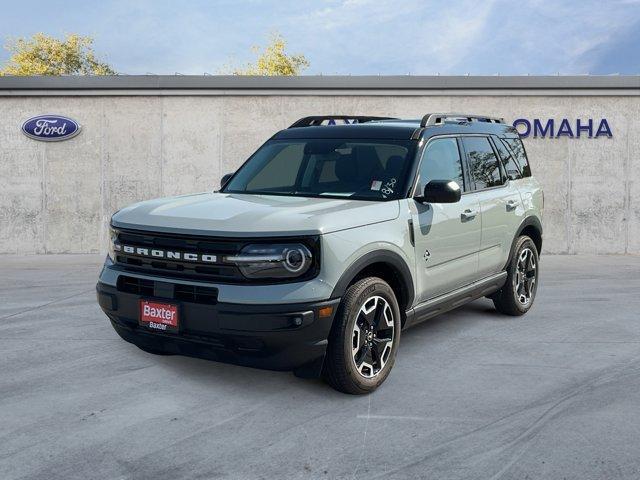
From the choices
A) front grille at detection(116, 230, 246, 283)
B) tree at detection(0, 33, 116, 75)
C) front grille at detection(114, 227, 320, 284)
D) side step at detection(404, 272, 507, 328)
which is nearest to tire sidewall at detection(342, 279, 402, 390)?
side step at detection(404, 272, 507, 328)

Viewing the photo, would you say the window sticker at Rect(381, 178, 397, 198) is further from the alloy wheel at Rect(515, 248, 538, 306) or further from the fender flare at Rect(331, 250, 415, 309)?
the alloy wheel at Rect(515, 248, 538, 306)

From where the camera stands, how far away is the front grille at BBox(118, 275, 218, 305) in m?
4.09

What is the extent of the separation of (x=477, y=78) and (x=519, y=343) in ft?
25.2

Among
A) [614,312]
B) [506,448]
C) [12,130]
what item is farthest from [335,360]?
[12,130]

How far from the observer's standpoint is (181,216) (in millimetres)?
4352

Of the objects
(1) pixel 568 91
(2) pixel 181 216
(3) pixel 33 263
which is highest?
(1) pixel 568 91

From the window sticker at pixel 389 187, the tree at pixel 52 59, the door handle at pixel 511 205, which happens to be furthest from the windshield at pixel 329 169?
the tree at pixel 52 59

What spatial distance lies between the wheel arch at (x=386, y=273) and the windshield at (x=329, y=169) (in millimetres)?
501

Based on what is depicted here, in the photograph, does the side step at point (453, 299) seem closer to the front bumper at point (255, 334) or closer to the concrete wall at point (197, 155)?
the front bumper at point (255, 334)

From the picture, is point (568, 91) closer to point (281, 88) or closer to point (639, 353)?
point (281, 88)

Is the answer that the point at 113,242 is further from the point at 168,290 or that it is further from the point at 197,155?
the point at 197,155

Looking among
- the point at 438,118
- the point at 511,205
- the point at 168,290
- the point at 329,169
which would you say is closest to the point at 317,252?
the point at 168,290

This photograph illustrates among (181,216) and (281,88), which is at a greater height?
(281,88)

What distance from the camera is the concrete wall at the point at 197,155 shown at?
12.5 meters
